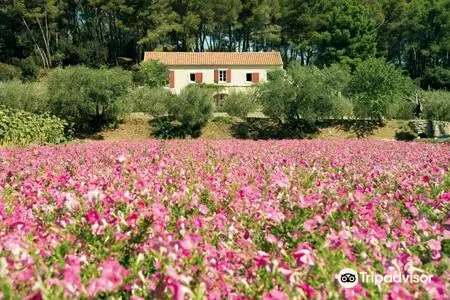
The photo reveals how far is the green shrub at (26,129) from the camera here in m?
20.2

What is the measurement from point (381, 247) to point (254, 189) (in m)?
2.19

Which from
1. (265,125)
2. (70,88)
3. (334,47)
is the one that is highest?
(334,47)

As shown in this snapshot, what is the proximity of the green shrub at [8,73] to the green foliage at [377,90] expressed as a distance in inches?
1515

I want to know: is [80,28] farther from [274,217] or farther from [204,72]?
[274,217]

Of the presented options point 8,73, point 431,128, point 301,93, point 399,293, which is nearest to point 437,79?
point 431,128

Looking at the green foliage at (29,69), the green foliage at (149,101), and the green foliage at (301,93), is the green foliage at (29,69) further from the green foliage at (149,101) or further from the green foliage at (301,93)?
the green foliage at (301,93)

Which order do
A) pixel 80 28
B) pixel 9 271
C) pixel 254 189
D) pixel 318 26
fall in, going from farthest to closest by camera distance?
1. pixel 80 28
2. pixel 318 26
3. pixel 254 189
4. pixel 9 271

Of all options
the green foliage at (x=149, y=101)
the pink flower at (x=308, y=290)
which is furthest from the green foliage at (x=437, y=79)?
the pink flower at (x=308, y=290)

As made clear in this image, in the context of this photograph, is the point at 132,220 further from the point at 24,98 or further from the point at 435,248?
the point at 24,98

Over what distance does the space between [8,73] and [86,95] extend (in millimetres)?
31098

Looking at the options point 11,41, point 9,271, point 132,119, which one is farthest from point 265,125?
point 11,41

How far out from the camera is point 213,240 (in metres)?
3.58

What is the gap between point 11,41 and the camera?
66.8 meters

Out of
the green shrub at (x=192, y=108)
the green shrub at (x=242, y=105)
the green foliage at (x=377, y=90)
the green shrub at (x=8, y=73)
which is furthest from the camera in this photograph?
the green shrub at (x=8, y=73)
